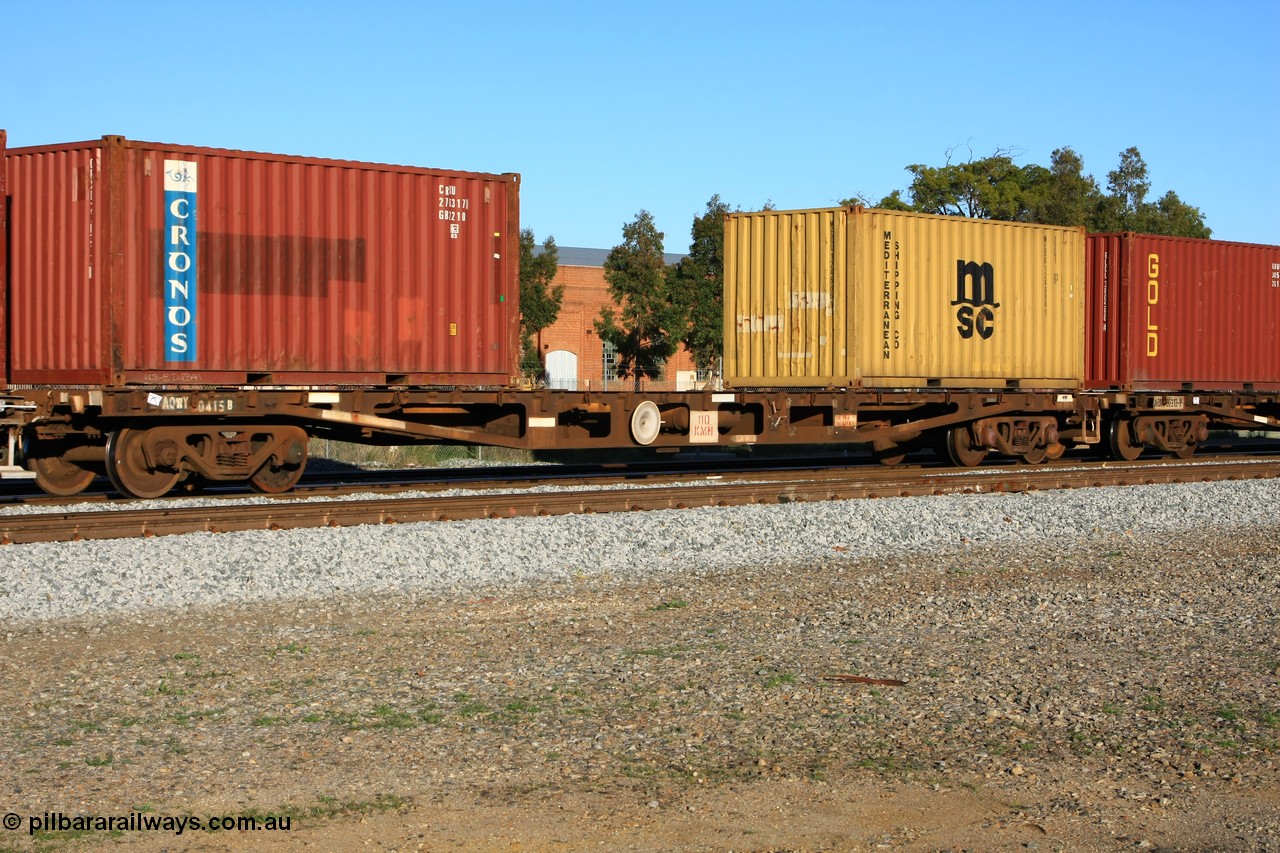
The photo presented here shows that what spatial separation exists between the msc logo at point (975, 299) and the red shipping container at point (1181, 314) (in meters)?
2.58

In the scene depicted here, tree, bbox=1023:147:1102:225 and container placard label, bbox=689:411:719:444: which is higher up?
tree, bbox=1023:147:1102:225

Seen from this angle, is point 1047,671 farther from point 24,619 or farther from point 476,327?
point 476,327

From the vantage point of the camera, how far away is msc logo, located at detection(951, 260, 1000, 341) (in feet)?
59.7

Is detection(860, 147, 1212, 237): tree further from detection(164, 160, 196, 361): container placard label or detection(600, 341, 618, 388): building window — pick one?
detection(164, 160, 196, 361): container placard label

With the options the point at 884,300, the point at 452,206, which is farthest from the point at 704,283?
the point at 452,206

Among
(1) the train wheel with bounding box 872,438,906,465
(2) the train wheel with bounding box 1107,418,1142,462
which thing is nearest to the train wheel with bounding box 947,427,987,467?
(1) the train wheel with bounding box 872,438,906,465

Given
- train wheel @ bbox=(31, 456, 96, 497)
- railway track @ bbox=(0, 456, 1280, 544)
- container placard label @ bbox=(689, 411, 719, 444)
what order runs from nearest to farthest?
railway track @ bbox=(0, 456, 1280, 544)
train wheel @ bbox=(31, 456, 96, 497)
container placard label @ bbox=(689, 411, 719, 444)

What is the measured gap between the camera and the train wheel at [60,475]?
13.8m

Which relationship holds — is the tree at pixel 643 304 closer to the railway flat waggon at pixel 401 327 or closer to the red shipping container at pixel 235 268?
the railway flat waggon at pixel 401 327

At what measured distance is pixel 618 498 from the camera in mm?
13789

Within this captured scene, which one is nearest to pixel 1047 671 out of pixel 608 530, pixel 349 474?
pixel 608 530

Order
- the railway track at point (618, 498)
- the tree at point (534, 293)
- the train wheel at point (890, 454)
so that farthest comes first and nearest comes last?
1. the tree at point (534, 293)
2. the train wheel at point (890, 454)
3. the railway track at point (618, 498)


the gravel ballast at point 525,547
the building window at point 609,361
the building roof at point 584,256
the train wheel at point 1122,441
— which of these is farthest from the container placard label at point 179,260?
the building roof at point 584,256

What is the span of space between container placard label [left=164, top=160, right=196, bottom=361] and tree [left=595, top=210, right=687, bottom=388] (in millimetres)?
26058
